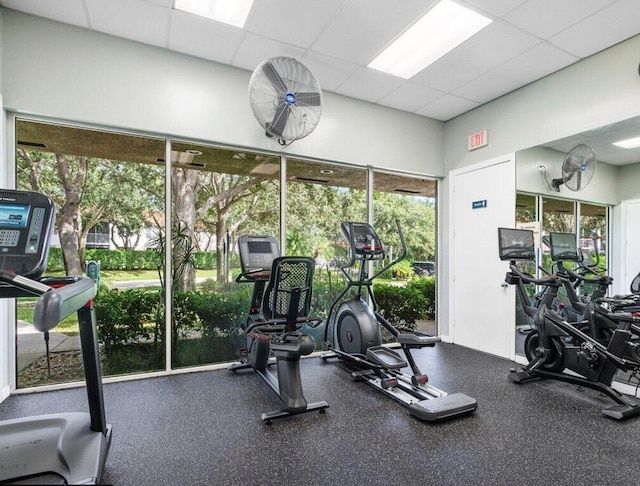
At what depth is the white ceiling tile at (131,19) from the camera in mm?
2984

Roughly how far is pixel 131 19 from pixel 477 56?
3.46 m

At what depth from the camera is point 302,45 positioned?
3.54 meters

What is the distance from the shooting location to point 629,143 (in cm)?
349

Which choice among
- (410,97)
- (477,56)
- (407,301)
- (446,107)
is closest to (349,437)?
(407,301)

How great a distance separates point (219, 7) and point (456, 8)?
209 centimetres

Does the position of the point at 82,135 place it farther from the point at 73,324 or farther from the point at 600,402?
the point at 600,402

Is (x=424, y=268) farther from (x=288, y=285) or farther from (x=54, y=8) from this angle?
(x=54, y=8)

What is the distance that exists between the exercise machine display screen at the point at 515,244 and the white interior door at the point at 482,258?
2.35 ft

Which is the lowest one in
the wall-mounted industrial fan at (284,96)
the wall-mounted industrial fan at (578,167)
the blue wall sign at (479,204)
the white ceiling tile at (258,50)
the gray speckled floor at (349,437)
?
the gray speckled floor at (349,437)

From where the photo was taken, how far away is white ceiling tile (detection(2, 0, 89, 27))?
2.96 meters

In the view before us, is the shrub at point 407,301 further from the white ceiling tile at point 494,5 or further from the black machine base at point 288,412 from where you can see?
the white ceiling tile at point 494,5

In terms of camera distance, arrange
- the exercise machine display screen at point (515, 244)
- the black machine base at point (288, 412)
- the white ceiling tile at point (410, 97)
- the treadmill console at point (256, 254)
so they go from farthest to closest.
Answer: the white ceiling tile at point (410, 97) < the exercise machine display screen at point (515, 244) < the treadmill console at point (256, 254) < the black machine base at point (288, 412)

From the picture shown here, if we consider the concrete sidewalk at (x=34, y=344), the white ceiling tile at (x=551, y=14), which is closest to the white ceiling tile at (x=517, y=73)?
the white ceiling tile at (x=551, y=14)

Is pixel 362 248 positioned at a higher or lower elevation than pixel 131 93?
lower
